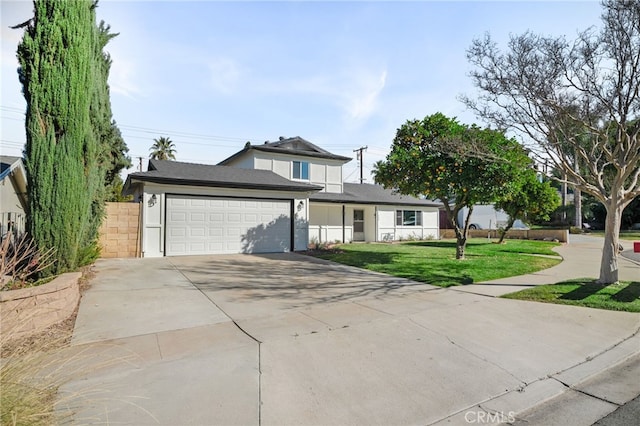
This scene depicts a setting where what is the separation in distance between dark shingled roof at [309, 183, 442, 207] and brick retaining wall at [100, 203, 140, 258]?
350 inches

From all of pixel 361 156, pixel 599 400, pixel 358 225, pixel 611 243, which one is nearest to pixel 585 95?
pixel 611 243

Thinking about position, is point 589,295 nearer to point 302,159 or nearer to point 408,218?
point 302,159

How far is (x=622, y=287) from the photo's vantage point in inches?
299

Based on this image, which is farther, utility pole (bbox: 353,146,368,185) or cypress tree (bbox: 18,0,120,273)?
utility pole (bbox: 353,146,368,185)

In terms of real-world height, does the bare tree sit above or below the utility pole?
below

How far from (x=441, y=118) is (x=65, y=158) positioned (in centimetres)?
1044

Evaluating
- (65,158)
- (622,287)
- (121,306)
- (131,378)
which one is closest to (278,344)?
(131,378)

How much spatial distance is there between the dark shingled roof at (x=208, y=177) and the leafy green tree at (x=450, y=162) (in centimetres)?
494

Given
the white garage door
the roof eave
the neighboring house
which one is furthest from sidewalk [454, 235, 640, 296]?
the neighboring house

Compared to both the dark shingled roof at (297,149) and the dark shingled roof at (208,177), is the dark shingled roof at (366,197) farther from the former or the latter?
the dark shingled roof at (208,177)

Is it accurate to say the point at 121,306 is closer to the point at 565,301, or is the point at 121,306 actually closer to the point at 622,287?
the point at 565,301

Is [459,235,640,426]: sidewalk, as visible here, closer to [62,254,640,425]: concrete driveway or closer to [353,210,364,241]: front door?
[62,254,640,425]: concrete driveway

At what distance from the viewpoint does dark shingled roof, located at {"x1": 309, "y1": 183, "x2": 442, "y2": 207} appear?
19391 mm

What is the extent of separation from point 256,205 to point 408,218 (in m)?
12.5
